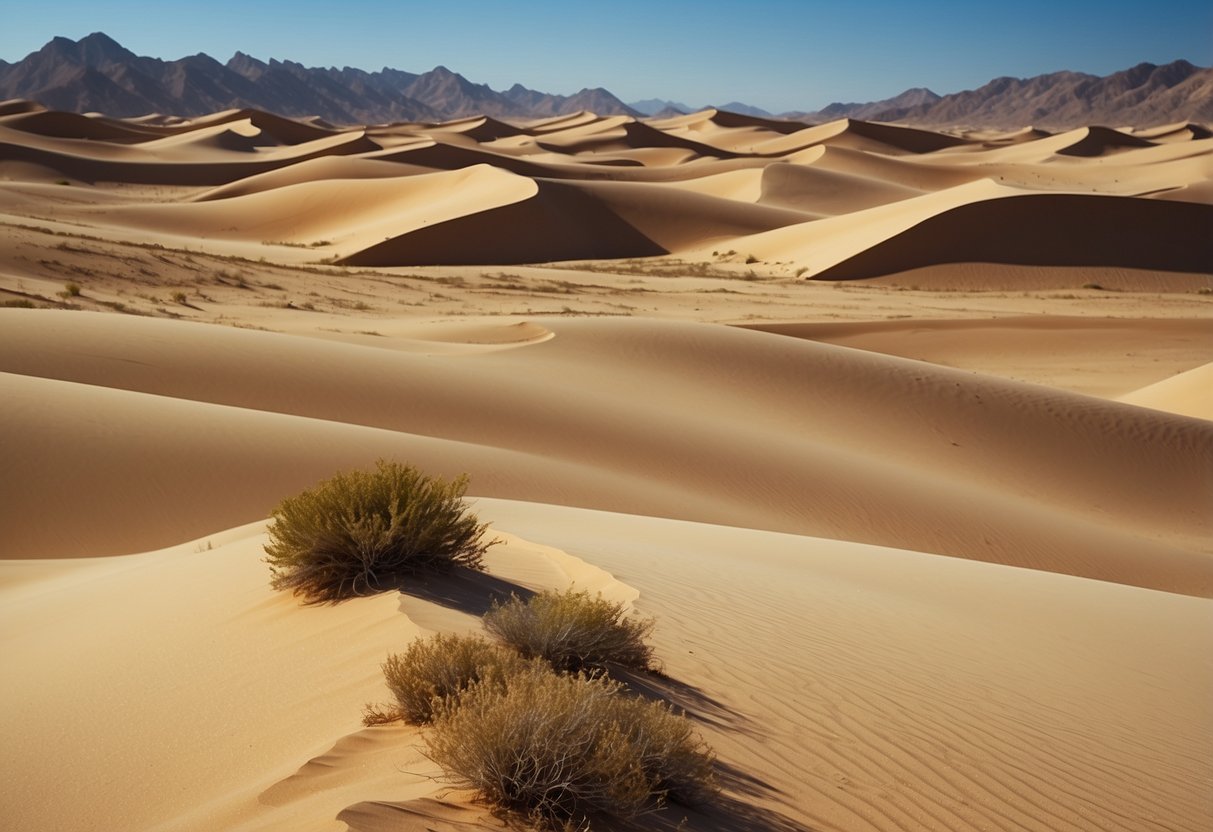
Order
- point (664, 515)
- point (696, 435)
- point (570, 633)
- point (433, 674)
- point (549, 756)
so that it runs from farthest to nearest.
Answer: point (696, 435) < point (664, 515) < point (570, 633) < point (433, 674) < point (549, 756)

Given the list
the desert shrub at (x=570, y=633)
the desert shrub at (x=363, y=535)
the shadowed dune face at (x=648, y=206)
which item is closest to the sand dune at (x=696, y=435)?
the desert shrub at (x=363, y=535)

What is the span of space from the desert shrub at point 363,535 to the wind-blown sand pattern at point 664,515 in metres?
0.20

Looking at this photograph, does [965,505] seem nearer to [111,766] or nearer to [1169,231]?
[111,766]

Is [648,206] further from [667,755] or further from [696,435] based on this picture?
[667,755]

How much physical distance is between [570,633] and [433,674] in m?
0.77

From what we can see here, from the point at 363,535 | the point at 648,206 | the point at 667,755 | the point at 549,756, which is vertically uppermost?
the point at 648,206

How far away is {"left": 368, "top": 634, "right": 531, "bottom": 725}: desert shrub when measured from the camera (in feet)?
13.4

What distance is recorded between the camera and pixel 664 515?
13367 millimetres

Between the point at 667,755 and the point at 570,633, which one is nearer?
the point at 667,755

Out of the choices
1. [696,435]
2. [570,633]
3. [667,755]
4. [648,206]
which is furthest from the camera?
[648,206]

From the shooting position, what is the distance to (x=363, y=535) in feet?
19.2

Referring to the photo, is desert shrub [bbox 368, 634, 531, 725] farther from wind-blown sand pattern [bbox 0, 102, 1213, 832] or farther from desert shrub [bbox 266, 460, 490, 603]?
desert shrub [bbox 266, 460, 490, 603]

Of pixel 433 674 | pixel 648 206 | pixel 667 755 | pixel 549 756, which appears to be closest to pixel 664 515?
pixel 433 674

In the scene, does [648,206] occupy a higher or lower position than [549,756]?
higher
